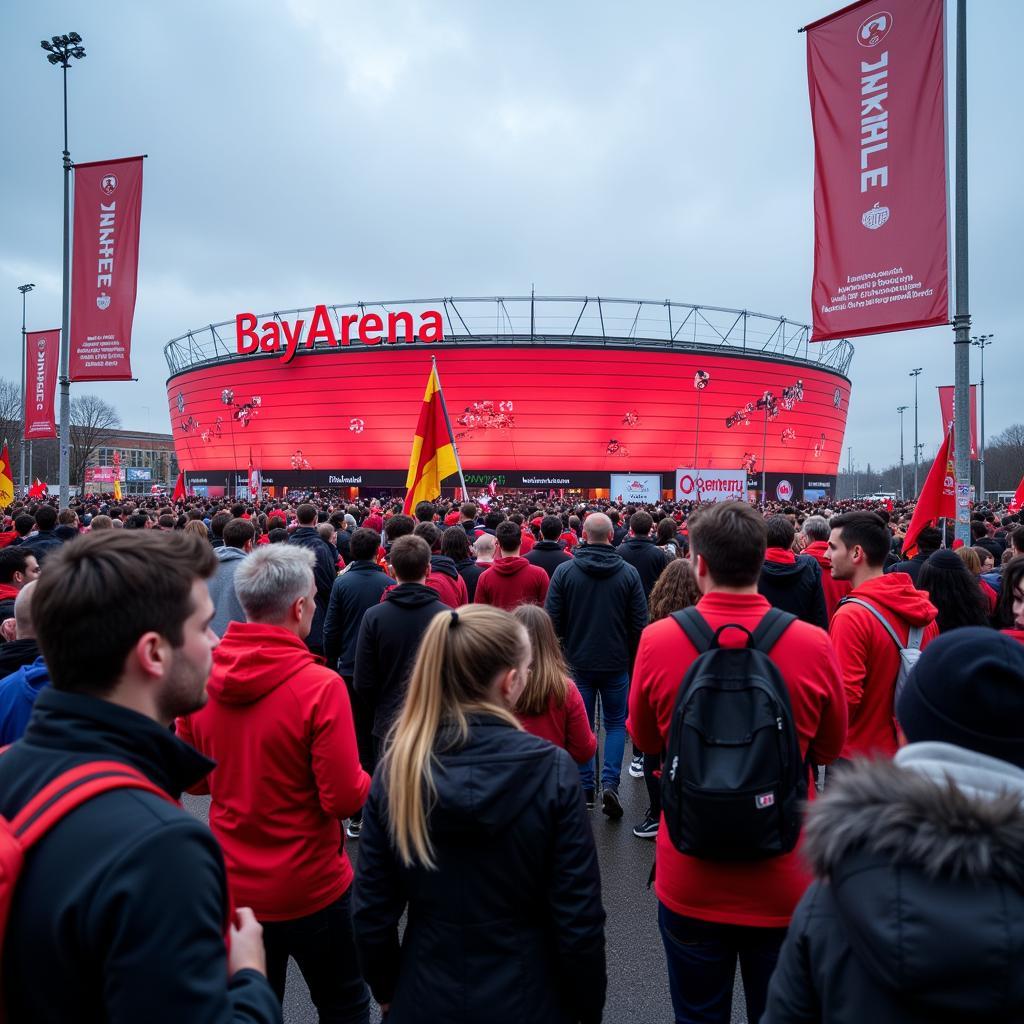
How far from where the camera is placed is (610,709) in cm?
596

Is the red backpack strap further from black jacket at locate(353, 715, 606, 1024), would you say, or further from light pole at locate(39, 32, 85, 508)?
light pole at locate(39, 32, 85, 508)

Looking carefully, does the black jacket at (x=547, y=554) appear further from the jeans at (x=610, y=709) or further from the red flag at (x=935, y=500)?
the red flag at (x=935, y=500)

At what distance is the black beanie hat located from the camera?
4.42 feet

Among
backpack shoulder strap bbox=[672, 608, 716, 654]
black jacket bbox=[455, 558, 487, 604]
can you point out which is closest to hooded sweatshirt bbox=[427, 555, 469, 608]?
black jacket bbox=[455, 558, 487, 604]

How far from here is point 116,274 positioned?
13.6 metres

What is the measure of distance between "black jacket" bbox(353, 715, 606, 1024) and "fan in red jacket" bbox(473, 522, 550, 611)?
14.1 ft

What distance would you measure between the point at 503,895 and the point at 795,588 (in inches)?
173

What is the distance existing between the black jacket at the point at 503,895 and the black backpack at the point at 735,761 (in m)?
0.47

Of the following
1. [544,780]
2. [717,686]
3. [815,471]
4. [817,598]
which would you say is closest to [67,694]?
[544,780]

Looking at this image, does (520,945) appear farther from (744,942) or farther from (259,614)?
(259,614)

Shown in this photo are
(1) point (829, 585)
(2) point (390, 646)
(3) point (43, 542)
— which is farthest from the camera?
(3) point (43, 542)

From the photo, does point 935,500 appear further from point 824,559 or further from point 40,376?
point 40,376

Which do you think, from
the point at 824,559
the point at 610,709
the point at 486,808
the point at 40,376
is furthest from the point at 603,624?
the point at 40,376

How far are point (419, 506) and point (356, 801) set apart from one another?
734 centimetres
